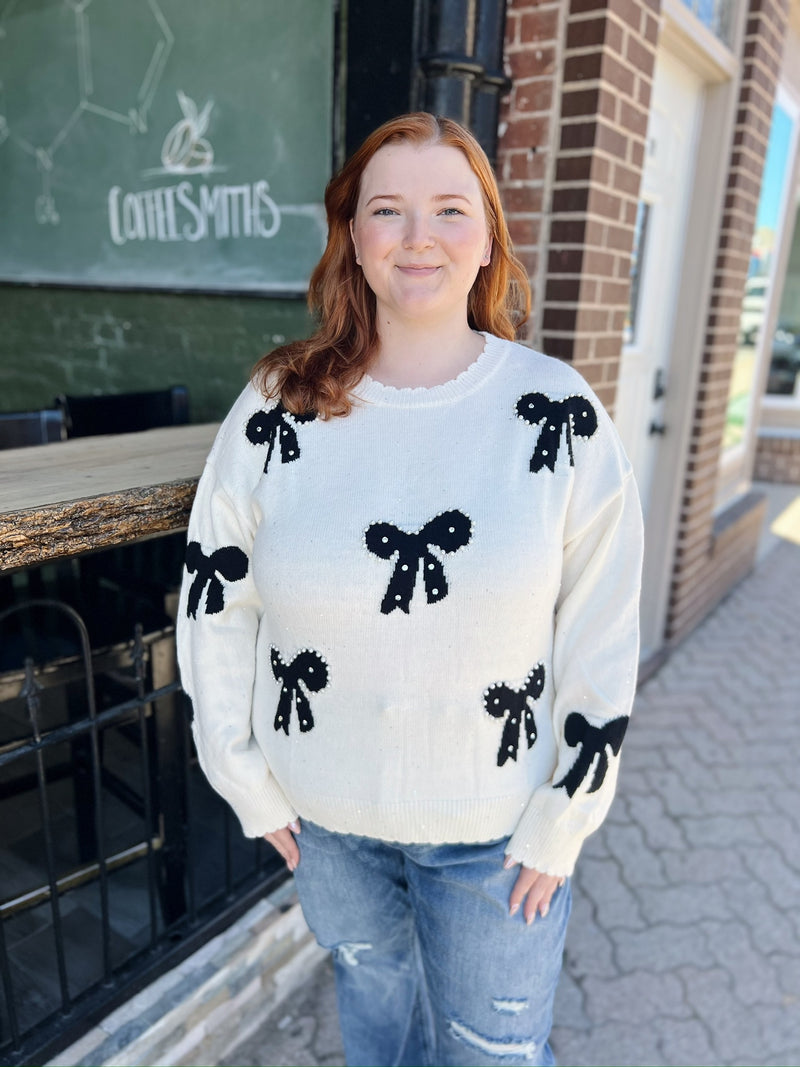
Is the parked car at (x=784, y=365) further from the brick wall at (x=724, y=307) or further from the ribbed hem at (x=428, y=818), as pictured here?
the ribbed hem at (x=428, y=818)

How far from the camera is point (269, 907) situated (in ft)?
7.07

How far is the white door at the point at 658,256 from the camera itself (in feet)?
10.6

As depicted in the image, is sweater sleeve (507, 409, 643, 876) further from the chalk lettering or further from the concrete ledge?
the chalk lettering

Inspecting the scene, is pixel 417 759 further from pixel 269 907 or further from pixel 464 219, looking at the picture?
pixel 269 907

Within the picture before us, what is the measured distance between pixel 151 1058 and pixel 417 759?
4.04ft

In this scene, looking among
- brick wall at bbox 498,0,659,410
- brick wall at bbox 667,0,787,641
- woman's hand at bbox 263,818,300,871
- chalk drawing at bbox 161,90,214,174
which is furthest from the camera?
brick wall at bbox 667,0,787,641

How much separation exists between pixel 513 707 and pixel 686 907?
5.79 ft

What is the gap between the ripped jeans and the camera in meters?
1.34

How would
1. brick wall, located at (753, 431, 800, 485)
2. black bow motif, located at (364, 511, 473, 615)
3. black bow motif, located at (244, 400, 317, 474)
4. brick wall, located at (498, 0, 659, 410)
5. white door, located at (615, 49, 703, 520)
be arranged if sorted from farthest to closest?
brick wall, located at (753, 431, 800, 485) → white door, located at (615, 49, 703, 520) → brick wall, located at (498, 0, 659, 410) → black bow motif, located at (244, 400, 317, 474) → black bow motif, located at (364, 511, 473, 615)

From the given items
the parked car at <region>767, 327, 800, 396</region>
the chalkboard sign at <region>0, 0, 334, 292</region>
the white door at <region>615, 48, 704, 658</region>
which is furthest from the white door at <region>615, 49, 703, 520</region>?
the parked car at <region>767, 327, 800, 396</region>

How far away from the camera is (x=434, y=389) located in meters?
1.30

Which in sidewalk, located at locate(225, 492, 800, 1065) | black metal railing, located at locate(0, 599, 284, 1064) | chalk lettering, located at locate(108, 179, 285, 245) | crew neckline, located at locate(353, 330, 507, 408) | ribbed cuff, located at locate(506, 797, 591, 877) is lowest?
sidewalk, located at locate(225, 492, 800, 1065)

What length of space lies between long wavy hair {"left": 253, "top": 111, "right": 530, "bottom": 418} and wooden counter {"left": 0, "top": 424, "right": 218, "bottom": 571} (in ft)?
1.01

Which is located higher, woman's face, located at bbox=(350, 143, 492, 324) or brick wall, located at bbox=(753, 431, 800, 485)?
woman's face, located at bbox=(350, 143, 492, 324)
